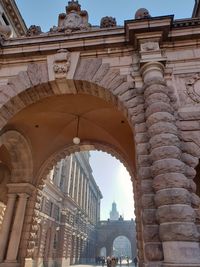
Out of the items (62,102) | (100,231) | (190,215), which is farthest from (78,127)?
(100,231)

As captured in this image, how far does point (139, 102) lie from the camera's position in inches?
259

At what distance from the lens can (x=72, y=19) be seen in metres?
8.72

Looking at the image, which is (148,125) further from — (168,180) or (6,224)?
(6,224)

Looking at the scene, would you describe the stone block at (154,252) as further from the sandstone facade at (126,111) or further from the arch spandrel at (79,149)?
the arch spandrel at (79,149)

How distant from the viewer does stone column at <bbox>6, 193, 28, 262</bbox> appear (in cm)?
941

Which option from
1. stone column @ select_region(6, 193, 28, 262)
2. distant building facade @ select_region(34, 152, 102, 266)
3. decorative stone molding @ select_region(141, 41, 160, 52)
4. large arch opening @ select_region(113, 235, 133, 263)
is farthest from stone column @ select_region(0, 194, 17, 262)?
large arch opening @ select_region(113, 235, 133, 263)

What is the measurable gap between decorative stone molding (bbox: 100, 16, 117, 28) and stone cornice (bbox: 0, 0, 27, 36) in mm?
15077

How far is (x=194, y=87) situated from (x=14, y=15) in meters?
19.8

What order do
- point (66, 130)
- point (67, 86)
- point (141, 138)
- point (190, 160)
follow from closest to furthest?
1. point (190, 160)
2. point (141, 138)
3. point (67, 86)
4. point (66, 130)

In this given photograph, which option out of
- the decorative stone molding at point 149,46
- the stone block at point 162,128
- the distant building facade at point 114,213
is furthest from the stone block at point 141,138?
the distant building facade at point 114,213

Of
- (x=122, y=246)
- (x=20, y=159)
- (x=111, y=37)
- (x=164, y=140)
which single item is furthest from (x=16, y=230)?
(x=122, y=246)

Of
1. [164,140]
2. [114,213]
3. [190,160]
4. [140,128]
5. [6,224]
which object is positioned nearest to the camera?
[164,140]

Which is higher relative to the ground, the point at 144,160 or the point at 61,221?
the point at 61,221

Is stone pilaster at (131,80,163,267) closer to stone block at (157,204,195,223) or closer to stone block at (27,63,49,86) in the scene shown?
stone block at (157,204,195,223)
